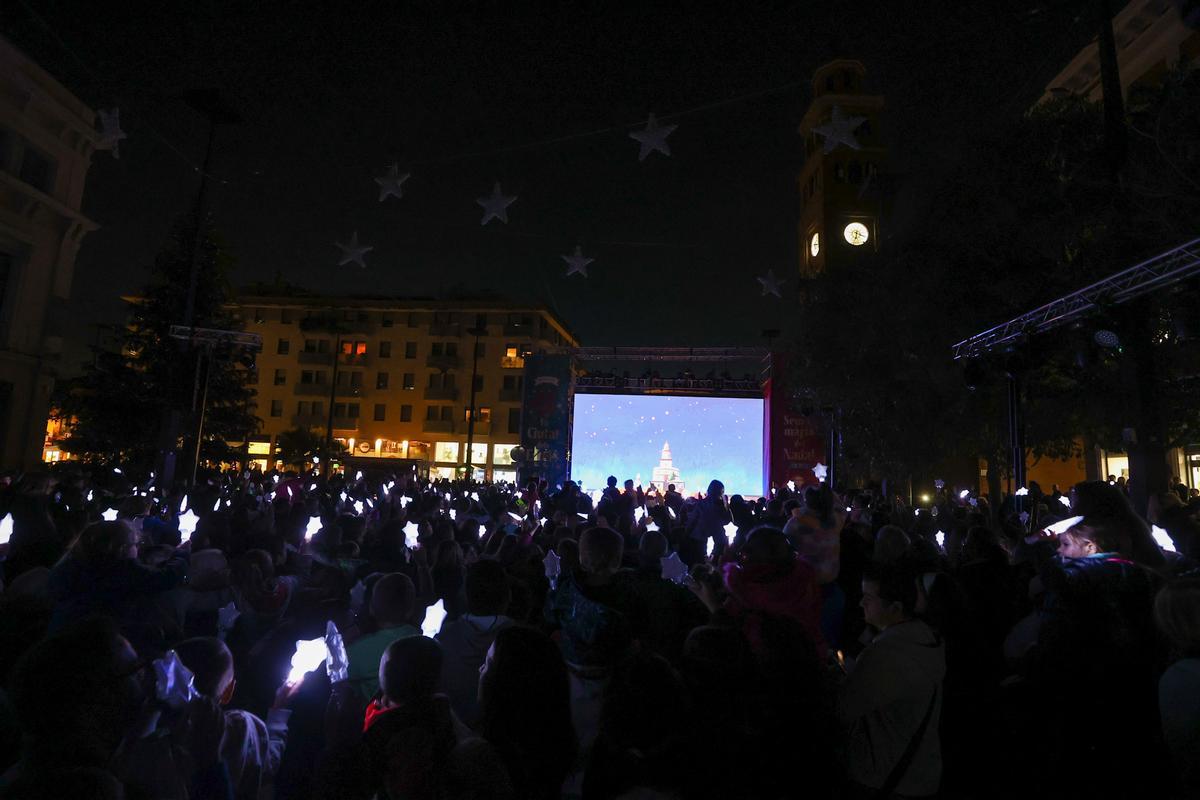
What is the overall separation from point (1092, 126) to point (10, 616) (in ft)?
66.3

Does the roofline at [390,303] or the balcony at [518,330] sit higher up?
the roofline at [390,303]

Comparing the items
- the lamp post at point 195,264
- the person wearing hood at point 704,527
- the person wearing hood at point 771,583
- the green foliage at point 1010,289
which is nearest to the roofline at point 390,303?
the green foliage at point 1010,289

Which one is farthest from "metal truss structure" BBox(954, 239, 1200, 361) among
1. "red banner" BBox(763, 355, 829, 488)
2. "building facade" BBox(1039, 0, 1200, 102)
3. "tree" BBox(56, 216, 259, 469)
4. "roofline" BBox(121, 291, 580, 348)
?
"roofline" BBox(121, 291, 580, 348)

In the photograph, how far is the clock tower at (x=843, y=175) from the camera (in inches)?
1636

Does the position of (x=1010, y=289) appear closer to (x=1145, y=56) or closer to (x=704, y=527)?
(x=704, y=527)

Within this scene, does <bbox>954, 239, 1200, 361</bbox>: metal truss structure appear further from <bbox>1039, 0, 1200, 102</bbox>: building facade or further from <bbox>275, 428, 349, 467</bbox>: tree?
<bbox>275, 428, 349, 467</bbox>: tree

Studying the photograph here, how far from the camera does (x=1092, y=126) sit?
52.4ft

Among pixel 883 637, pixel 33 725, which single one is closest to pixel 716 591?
pixel 883 637

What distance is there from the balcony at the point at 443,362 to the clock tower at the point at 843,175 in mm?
36995

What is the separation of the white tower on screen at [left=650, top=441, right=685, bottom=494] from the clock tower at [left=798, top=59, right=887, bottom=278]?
1693 cm

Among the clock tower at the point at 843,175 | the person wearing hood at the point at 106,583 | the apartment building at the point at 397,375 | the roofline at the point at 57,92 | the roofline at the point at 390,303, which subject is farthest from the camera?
the roofline at the point at 390,303

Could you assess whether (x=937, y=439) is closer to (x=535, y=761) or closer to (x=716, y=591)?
(x=716, y=591)

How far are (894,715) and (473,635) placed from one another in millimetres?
2053

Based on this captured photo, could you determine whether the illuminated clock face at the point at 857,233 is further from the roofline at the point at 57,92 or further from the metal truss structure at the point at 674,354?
the roofline at the point at 57,92
